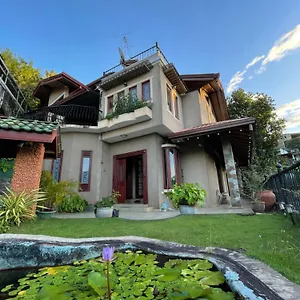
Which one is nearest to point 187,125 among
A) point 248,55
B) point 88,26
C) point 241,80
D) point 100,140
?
point 100,140

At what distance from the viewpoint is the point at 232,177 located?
25.0ft

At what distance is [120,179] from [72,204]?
8.47ft

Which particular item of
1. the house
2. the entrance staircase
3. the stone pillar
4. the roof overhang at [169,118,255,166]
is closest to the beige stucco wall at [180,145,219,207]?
the house

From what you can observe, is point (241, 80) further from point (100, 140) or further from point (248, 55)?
point (100, 140)

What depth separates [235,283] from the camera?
1.43 meters

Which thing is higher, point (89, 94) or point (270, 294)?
point (89, 94)

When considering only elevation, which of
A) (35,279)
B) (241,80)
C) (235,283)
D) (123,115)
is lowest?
(35,279)

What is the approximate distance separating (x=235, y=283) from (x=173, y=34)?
1224 cm

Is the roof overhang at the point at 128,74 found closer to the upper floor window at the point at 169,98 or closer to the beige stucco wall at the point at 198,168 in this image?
the upper floor window at the point at 169,98

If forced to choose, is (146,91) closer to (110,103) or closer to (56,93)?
(110,103)

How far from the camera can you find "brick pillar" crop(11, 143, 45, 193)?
4375 millimetres

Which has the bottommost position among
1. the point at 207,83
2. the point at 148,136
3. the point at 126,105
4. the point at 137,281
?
the point at 137,281

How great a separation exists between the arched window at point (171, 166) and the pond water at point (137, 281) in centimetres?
627

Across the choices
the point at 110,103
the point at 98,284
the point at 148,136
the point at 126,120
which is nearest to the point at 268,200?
the point at 148,136
